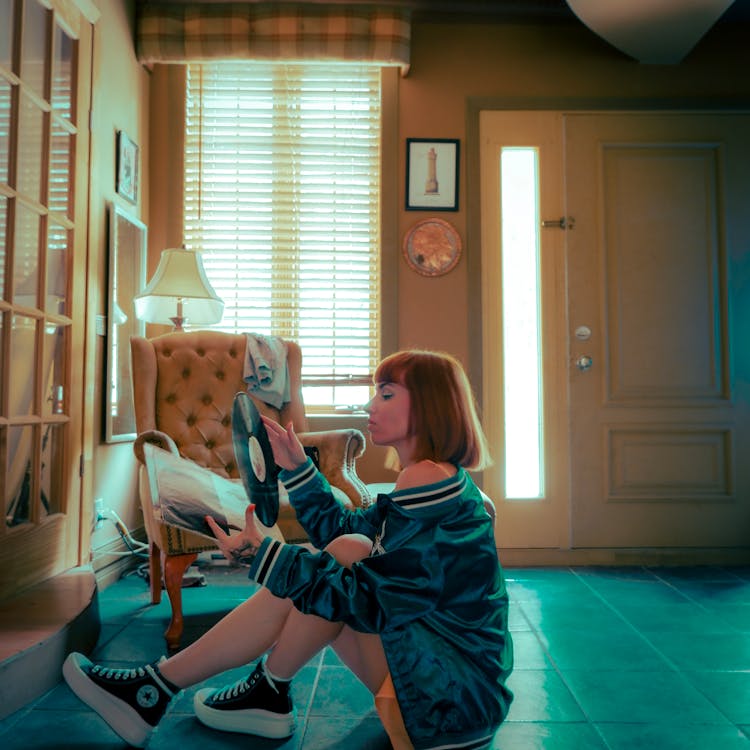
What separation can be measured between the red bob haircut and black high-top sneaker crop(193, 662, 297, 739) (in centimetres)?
60

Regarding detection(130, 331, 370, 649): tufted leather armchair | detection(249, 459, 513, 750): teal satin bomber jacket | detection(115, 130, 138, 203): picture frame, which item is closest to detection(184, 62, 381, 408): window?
detection(115, 130, 138, 203): picture frame

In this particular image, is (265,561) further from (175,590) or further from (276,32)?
(276,32)

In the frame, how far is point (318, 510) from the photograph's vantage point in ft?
4.40

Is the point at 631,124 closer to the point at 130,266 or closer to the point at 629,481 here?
the point at 629,481

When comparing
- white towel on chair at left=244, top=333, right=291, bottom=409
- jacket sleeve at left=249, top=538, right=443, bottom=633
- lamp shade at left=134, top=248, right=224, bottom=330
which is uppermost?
lamp shade at left=134, top=248, right=224, bottom=330

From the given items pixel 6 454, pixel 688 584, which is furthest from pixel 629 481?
pixel 6 454

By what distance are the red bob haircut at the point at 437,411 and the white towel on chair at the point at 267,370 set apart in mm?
1574

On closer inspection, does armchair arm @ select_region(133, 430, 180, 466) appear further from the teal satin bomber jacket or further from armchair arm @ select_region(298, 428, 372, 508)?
the teal satin bomber jacket

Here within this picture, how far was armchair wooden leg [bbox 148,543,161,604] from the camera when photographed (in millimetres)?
2477

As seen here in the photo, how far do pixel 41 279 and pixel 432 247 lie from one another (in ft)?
5.87

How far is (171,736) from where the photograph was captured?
1463 millimetres

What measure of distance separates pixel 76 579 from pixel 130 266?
1.46m

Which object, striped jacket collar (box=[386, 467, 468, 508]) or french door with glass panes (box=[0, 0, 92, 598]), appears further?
french door with glass panes (box=[0, 0, 92, 598])

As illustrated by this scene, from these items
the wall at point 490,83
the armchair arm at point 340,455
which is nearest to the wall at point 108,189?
the armchair arm at point 340,455
